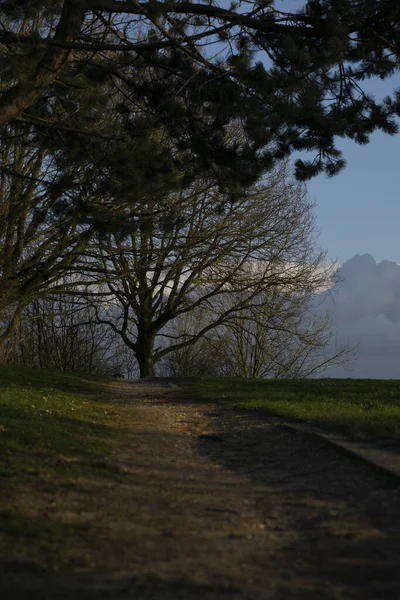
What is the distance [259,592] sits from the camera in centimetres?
367

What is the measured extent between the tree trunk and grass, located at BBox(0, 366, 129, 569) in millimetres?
16098

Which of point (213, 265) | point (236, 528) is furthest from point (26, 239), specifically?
point (236, 528)

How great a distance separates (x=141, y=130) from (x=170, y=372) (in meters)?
23.8

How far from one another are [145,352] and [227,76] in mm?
17655

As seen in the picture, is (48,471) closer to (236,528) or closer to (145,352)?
(236,528)

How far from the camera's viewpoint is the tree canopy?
11.5 meters

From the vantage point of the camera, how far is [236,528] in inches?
191

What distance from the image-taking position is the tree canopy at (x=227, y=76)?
37.8 ft

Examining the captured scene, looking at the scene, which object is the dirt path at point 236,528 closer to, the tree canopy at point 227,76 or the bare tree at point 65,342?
the tree canopy at point 227,76

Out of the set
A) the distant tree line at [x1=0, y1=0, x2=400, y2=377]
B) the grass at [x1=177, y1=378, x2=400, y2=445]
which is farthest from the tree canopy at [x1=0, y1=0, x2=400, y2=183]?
the grass at [x1=177, y1=378, x2=400, y2=445]

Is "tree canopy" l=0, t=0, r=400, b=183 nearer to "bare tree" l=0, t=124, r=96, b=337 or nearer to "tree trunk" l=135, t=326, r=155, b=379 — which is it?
"bare tree" l=0, t=124, r=96, b=337

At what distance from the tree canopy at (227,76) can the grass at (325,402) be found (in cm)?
465

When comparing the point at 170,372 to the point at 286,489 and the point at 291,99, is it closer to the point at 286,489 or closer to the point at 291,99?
the point at 291,99

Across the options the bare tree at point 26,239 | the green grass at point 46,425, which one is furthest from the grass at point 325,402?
the bare tree at point 26,239
